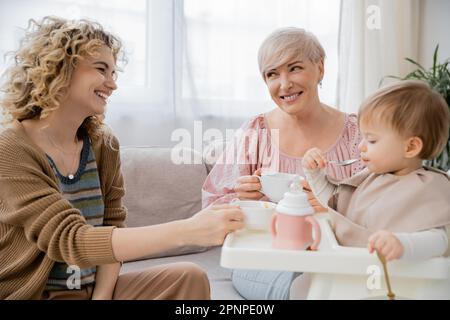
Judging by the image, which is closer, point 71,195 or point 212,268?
point 71,195

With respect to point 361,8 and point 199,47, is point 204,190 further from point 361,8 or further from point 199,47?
point 361,8

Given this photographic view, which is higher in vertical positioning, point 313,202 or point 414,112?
point 414,112

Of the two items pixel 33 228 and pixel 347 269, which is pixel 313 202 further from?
pixel 33 228

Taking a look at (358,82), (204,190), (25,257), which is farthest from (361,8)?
(25,257)

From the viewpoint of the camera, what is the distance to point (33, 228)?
107 cm

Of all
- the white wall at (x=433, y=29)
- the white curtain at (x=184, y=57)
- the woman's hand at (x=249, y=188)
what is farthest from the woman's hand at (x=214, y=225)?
the white wall at (x=433, y=29)

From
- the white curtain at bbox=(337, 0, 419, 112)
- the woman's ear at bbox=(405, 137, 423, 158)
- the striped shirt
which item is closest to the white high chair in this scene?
the woman's ear at bbox=(405, 137, 423, 158)

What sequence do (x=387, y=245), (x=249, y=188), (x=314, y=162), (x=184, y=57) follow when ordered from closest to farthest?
(x=387, y=245), (x=314, y=162), (x=249, y=188), (x=184, y=57)

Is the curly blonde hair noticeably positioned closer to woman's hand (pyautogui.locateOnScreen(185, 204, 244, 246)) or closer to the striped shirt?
the striped shirt

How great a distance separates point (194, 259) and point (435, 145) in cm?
112

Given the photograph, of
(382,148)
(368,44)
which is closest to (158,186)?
(382,148)

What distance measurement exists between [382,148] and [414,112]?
0.32 feet
